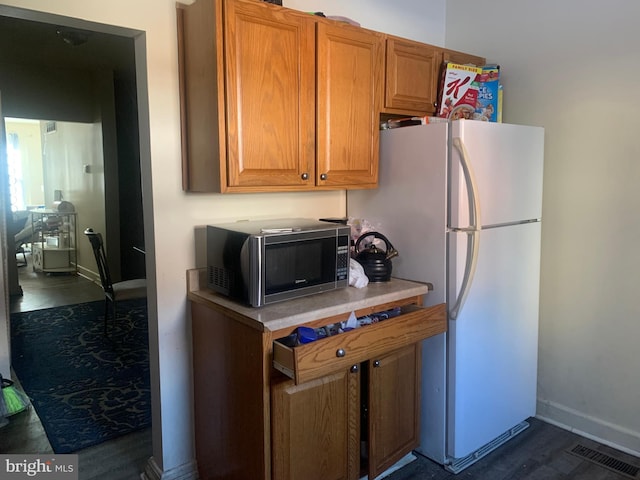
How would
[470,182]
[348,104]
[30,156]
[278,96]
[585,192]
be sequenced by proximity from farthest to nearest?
[30,156] < [585,192] < [348,104] < [470,182] < [278,96]

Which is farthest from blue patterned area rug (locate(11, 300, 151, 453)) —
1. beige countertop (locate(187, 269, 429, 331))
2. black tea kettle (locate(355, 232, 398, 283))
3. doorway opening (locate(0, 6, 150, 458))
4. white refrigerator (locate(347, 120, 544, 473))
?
white refrigerator (locate(347, 120, 544, 473))

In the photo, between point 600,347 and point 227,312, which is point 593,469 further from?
point 227,312

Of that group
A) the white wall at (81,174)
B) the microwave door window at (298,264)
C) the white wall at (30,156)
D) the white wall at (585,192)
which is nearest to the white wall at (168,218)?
the microwave door window at (298,264)

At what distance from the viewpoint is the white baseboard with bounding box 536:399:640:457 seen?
231 cm

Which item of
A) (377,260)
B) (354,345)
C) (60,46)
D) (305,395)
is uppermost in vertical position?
(60,46)

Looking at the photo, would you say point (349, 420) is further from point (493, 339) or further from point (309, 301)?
point (493, 339)

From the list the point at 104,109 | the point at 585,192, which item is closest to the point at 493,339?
the point at 585,192

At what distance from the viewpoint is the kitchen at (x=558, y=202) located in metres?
1.96

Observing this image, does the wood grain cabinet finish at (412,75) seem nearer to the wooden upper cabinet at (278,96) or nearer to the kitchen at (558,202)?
the wooden upper cabinet at (278,96)

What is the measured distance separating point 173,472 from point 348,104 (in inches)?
69.6

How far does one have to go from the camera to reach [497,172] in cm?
218

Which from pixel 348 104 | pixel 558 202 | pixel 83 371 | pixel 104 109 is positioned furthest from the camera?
pixel 104 109

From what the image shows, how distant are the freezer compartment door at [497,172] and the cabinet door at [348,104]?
402 millimetres

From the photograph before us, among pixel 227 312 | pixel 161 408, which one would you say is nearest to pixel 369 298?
pixel 227 312
